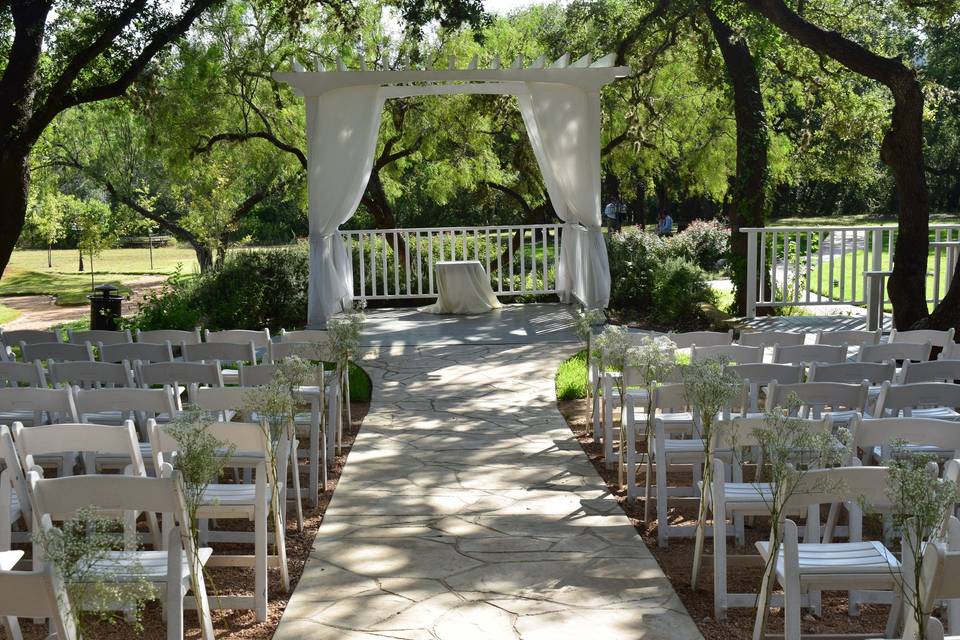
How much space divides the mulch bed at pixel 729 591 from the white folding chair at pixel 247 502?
173cm

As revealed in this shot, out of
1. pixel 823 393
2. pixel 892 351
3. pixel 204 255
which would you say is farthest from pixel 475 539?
pixel 204 255

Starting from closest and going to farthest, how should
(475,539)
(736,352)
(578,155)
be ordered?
1. (475,539)
2. (736,352)
3. (578,155)

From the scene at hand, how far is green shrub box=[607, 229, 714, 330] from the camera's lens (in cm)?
1232

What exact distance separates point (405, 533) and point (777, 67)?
10.9 meters

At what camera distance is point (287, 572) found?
15.1 ft

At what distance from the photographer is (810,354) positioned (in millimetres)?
6480

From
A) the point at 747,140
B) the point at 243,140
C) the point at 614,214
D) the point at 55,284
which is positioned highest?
the point at 243,140

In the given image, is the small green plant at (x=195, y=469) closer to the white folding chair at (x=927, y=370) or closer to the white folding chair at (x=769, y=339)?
the white folding chair at (x=927, y=370)

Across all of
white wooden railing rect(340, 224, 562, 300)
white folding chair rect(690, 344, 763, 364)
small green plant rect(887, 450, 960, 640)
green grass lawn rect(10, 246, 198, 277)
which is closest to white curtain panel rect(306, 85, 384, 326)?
white wooden railing rect(340, 224, 562, 300)

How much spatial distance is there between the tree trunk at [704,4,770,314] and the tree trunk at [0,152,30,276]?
8.51 meters

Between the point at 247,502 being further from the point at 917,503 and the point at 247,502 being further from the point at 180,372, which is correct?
the point at 917,503

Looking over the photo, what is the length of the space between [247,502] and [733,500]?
205 centimetres

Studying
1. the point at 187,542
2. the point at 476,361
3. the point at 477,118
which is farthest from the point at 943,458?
the point at 477,118

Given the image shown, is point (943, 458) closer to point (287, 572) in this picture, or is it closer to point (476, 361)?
point (287, 572)
